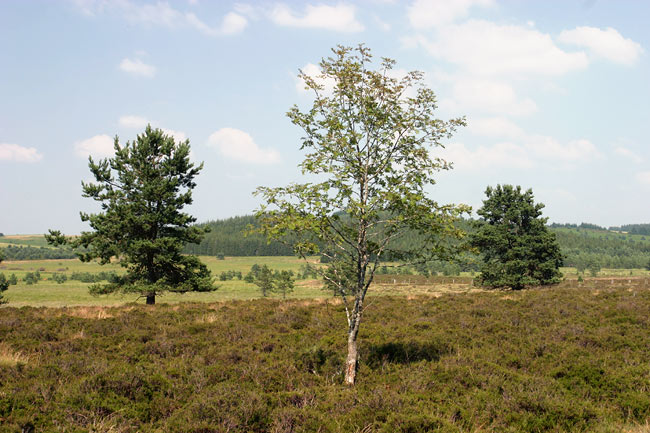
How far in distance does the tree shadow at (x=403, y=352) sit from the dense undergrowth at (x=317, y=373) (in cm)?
6

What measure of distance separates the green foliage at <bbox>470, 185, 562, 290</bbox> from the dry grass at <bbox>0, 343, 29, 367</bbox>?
29.4 meters

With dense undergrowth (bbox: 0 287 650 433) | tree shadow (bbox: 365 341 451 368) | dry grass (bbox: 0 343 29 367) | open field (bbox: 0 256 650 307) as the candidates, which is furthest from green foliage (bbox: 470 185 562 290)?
dry grass (bbox: 0 343 29 367)

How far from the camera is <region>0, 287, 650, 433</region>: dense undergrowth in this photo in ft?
21.4

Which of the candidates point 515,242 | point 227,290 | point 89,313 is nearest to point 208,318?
point 89,313

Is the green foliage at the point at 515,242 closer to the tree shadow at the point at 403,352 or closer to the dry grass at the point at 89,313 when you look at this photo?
the tree shadow at the point at 403,352

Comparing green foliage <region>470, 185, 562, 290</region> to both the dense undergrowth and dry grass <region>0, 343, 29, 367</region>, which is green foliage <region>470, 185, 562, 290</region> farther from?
dry grass <region>0, 343, 29, 367</region>

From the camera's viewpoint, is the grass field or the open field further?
the open field

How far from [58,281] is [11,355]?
97.5 metres

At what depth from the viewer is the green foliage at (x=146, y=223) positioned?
22484 millimetres

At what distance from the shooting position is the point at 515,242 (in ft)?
106

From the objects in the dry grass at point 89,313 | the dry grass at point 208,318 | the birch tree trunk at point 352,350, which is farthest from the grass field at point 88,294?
the birch tree trunk at point 352,350

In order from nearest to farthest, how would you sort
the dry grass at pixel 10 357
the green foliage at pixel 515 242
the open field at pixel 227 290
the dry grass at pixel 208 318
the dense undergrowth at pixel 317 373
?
1. the dense undergrowth at pixel 317 373
2. the dry grass at pixel 10 357
3. the dry grass at pixel 208 318
4. the green foliage at pixel 515 242
5. the open field at pixel 227 290

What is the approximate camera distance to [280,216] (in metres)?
8.73

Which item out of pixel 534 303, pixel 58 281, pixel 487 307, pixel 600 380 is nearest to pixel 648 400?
pixel 600 380
